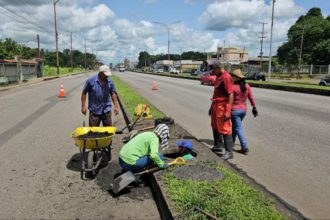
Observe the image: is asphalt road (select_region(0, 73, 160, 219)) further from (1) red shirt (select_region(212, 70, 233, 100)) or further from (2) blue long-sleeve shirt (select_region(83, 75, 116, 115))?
(1) red shirt (select_region(212, 70, 233, 100))

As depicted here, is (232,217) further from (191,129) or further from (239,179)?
(191,129)

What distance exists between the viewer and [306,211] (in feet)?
13.5

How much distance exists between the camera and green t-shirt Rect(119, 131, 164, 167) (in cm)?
490

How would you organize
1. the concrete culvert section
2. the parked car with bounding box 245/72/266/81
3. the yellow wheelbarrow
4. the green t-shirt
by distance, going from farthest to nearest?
1. the parked car with bounding box 245/72/266/81
2. the yellow wheelbarrow
3. the green t-shirt
4. the concrete culvert section

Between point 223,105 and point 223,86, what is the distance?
34cm

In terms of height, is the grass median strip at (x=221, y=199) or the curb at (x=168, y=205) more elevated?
the grass median strip at (x=221, y=199)

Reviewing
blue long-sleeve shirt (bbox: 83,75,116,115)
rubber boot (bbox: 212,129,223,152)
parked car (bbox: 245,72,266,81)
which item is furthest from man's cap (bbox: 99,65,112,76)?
parked car (bbox: 245,72,266,81)

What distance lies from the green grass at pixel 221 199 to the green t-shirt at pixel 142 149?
367 millimetres

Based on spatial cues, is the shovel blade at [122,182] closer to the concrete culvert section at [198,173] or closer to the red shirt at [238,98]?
the concrete culvert section at [198,173]

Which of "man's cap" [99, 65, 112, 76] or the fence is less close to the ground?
"man's cap" [99, 65, 112, 76]

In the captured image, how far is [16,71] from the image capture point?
3475cm

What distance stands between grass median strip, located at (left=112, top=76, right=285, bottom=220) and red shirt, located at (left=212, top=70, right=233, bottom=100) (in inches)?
69.2

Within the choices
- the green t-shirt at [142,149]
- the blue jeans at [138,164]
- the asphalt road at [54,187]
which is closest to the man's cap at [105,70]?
the asphalt road at [54,187]

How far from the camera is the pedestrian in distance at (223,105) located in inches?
237
